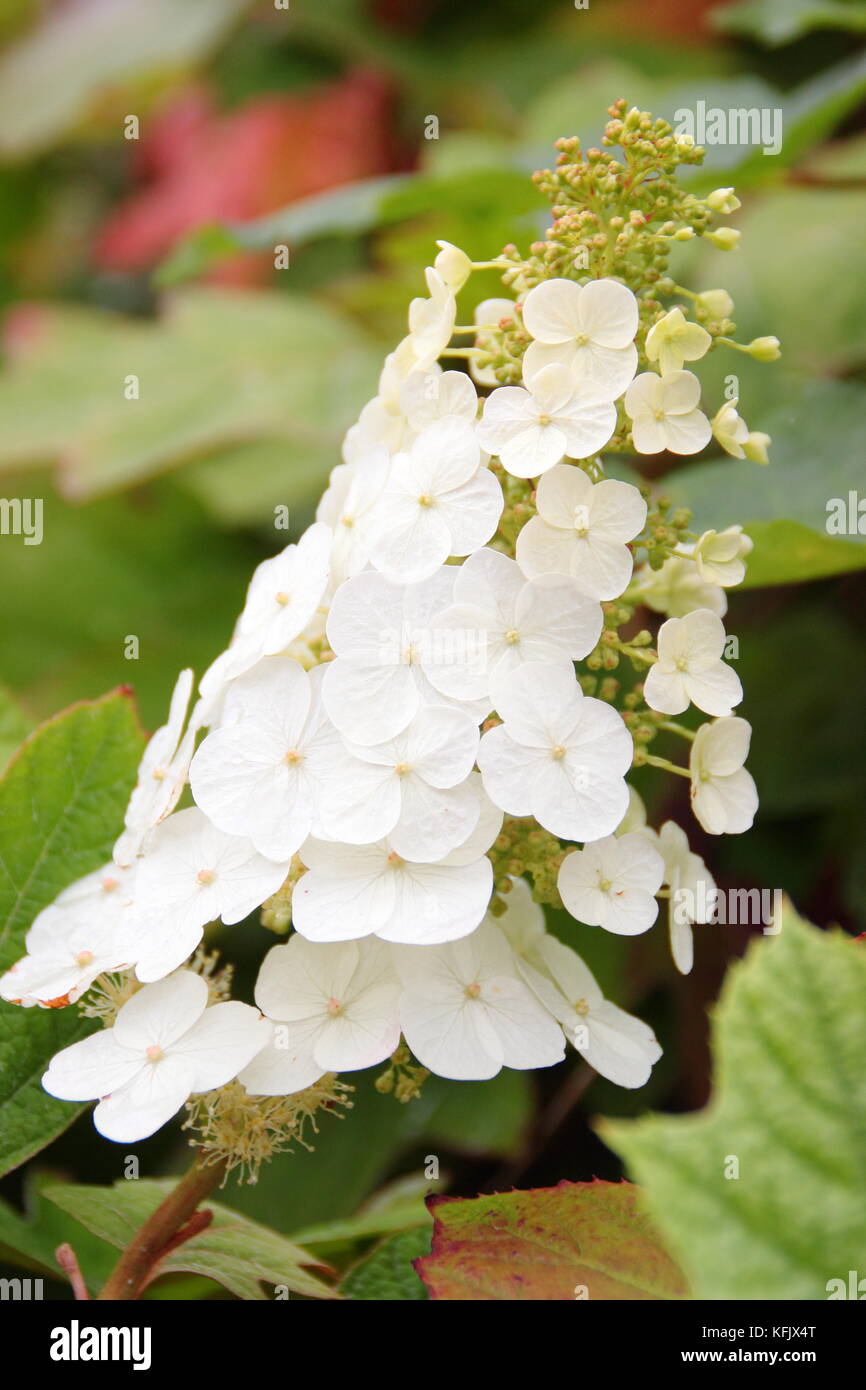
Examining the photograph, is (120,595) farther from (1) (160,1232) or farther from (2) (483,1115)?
(1) (160,1232)

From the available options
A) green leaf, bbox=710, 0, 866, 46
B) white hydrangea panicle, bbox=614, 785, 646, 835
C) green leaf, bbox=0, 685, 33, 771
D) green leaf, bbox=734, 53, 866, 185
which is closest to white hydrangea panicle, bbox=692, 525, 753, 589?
white hydrangea panicle, bbox=614, 785, 646, 835

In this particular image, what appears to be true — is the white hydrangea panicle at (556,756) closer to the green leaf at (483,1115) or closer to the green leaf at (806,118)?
the green leaf at (483,1115)

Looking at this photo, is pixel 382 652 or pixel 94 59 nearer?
pixel 382 652

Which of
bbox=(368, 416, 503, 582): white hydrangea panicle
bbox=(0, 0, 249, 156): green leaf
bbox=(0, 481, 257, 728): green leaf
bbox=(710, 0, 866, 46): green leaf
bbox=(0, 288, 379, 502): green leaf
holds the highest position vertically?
bbox=(0, 0, 249, 156): green leaf

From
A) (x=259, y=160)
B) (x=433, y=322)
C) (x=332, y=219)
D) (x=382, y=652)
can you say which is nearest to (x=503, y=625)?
(x=382, y=652)

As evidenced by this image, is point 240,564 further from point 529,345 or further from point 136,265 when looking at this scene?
point 529,345

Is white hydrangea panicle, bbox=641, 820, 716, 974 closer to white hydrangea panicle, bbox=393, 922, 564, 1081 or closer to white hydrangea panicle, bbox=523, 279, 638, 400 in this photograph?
white hydrangea panicle, bbox=393, 922, 564, 1081

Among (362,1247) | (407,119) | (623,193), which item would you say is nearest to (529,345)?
(623,193)
